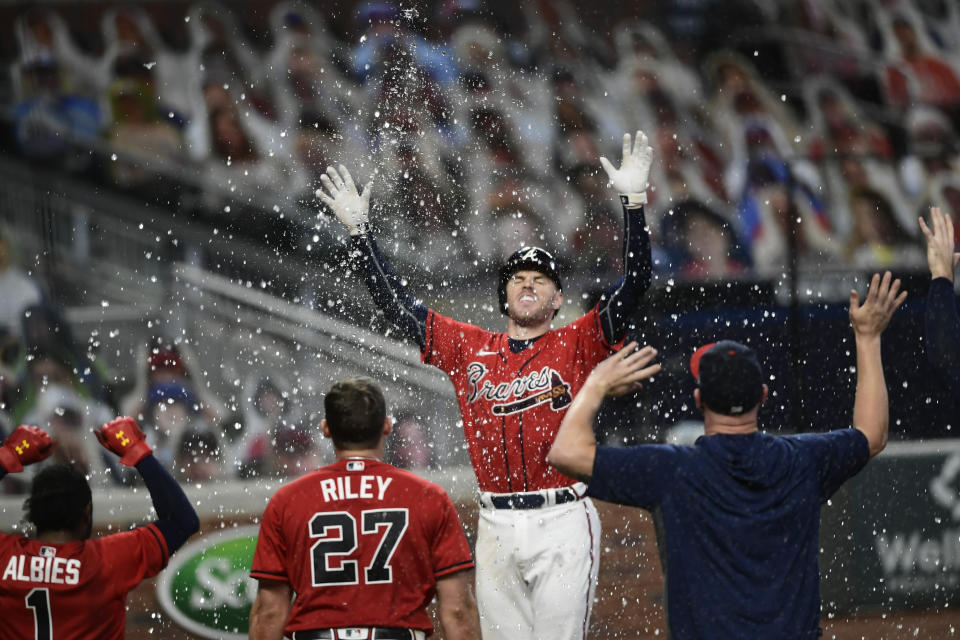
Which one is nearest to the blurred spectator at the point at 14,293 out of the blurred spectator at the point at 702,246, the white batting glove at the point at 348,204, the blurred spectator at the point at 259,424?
the blurred spectator at the point at 259,424

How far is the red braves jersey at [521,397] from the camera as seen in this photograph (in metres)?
3.88

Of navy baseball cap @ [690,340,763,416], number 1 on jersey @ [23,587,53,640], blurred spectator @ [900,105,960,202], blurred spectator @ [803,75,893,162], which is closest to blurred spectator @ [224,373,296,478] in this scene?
number 1 on jersey @ [23,587,53,640]

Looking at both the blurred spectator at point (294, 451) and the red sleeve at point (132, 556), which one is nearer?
the red sleeve at point (132, 556)

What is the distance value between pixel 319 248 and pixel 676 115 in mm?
4215

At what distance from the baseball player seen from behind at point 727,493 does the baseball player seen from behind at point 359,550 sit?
437 mm

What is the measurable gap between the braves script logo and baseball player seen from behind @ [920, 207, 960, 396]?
1.26m

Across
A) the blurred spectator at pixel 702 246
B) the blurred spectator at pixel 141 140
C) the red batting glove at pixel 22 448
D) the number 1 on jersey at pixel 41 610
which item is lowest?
the number 1 on jersey at pixel 41 610

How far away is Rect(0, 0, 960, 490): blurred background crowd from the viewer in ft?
31.4

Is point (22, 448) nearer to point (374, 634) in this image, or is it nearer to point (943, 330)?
point (374, 634)

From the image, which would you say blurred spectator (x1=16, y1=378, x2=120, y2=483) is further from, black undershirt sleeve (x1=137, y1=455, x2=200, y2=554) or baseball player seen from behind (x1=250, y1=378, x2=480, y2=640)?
baseball player seen from behind (x1=250, y1=378, x2=480, y2=640)

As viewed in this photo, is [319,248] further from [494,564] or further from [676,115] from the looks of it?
[494,564]

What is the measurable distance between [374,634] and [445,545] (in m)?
0.29

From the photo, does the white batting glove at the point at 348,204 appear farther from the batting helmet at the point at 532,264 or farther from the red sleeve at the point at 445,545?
the red sleeve at the point at 445,545

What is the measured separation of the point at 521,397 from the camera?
394cm
